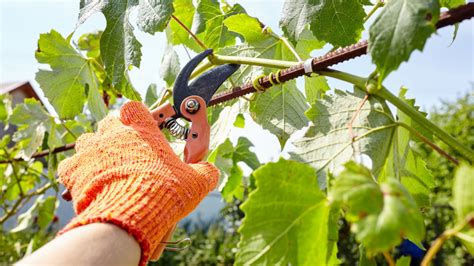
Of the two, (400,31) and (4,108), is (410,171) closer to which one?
(400,31)

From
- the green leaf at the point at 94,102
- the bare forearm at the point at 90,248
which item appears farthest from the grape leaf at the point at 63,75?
the bare forearm at the point at 90,248

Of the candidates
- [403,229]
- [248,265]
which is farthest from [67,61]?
[403,229]

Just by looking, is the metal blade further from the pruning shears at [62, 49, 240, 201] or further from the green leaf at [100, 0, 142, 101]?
the green leaf at [100, 0, 142, 101]

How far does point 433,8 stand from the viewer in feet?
2.20

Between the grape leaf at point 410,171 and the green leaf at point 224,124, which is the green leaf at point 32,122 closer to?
the green leaf at point 224,124

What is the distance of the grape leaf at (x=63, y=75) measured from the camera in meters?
1.69

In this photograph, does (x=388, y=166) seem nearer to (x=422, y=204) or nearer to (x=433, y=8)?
(x=422, y=204)

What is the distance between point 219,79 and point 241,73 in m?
0.19

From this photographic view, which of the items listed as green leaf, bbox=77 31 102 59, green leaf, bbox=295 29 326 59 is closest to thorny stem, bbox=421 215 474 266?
green leaf, bbox=295 29 326 59

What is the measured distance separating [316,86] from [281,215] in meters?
0.64

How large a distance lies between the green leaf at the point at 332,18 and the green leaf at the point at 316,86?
0.37 meters

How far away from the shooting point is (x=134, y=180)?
0.86 m

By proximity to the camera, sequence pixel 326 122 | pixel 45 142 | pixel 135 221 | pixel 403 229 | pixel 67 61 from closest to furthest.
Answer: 1. pixel 403 229
2. pixel 135 221
3. pixel 326 122
4. pixel 67 61
5. pixel 45 142

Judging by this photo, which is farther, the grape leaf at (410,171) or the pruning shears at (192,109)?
the pruning shears at (192,109)
